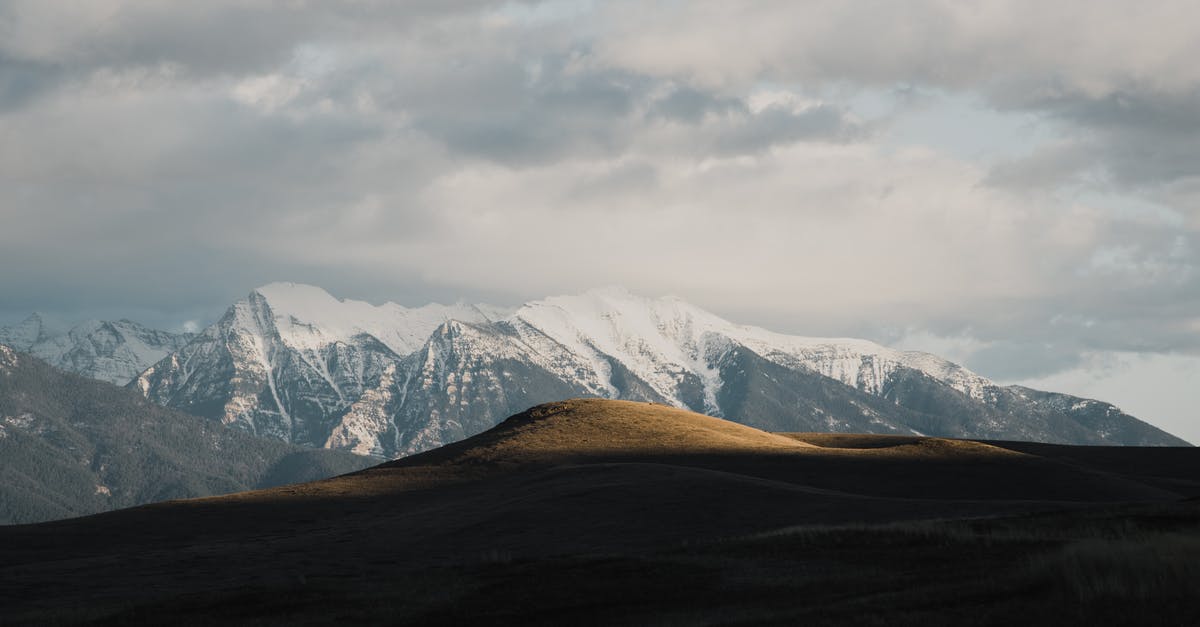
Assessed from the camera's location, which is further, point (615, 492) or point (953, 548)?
point (615, 492)

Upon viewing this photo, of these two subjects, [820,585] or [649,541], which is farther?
[649,541]

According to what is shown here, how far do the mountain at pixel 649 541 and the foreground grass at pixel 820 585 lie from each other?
0.13 meters

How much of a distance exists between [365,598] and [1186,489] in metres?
104

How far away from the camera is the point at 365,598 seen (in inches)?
1684

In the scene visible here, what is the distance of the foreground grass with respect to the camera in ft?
89.1

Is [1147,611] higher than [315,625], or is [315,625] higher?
[1147,611]

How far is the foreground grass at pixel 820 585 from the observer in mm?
27172

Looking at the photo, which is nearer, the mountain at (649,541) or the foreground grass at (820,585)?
the foreground grass at (820,585)

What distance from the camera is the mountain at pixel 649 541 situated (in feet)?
101

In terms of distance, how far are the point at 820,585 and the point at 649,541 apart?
40.9 metres

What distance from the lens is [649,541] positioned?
7600 cm

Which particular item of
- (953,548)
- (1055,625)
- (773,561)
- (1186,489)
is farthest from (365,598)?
(1186,489)

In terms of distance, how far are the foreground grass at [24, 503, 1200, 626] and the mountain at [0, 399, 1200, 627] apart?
5.0 inches

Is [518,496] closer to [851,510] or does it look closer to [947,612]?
[851,510]
